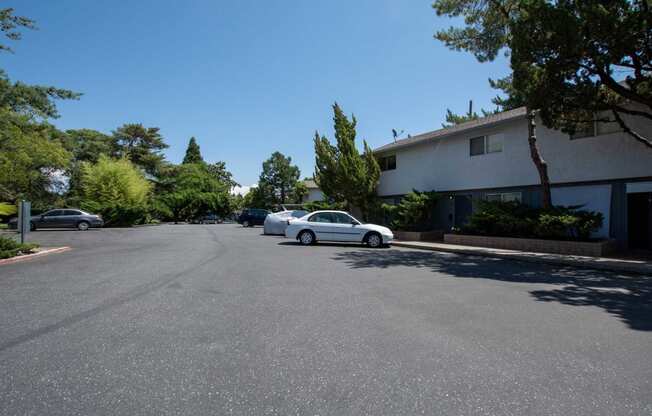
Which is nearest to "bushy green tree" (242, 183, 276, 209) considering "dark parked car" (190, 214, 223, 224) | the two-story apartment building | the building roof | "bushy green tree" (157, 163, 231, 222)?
"bushy green tree" (157, 163, 231, 222)

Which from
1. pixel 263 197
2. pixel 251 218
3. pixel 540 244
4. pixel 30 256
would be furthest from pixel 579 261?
pixel 263 197

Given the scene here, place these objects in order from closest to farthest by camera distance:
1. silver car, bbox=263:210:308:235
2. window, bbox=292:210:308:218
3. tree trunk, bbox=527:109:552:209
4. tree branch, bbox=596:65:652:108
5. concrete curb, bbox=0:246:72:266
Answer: concrete curb, bbox=0:246:72:266 → tree branch, bbox=596:65:652:108 → tree trunk, bbox=527:109:552:209 → silver car, bbox=263:210:308:235 → window, bbox=292:210:308:218

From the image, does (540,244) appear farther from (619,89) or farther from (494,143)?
(494,143)

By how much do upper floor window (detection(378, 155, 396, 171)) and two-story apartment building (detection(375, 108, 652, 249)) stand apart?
34 cm

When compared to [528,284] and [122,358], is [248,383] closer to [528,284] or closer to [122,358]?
[122,358]

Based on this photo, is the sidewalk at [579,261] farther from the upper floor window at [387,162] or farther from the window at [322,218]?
the upper floor window at [387,162]

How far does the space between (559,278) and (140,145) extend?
55.1 metres

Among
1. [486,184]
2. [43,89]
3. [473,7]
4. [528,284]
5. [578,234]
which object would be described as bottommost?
[528,284]

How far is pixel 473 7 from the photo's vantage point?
14836 millimetres

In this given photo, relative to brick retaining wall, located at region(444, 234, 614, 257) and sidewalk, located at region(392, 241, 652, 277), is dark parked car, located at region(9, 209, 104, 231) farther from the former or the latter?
sidewalk, located at region(392, 241, 652, 277)

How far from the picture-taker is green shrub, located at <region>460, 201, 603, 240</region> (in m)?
12.8

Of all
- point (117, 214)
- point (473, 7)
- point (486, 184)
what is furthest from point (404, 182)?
point (117, 214)

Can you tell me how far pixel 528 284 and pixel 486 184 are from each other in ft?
36.1

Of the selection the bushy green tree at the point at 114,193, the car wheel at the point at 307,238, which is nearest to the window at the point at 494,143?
the car wheel at the point at 307,238
